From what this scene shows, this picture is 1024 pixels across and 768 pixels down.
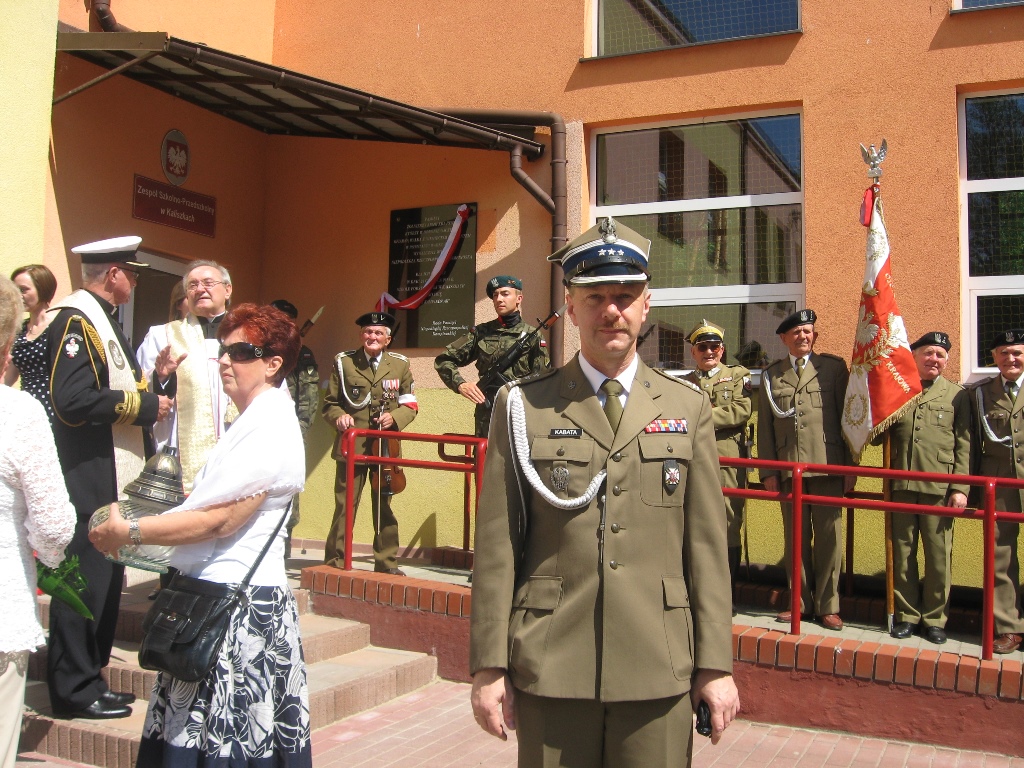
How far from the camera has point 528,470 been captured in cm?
239

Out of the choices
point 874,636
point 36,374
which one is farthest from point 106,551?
point 874,636

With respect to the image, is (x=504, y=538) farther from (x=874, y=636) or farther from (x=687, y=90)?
(x=687, y=90)

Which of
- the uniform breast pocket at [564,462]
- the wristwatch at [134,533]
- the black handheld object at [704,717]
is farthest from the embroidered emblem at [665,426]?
the wristwatch at [134,533]

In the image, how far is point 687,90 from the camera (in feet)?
24.0

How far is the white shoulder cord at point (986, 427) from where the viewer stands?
212 inches

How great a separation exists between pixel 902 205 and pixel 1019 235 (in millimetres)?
784

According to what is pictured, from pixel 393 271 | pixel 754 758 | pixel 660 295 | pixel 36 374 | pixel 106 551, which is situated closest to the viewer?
pixel 106 551

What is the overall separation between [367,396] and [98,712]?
3140 mm

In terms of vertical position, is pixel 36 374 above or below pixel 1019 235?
below

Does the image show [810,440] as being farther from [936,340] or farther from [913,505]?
[913,505]

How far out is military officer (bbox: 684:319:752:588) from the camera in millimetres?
5984

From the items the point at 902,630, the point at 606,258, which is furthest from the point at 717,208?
the point at 606,258

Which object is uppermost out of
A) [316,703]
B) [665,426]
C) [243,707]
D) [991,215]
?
[991,215]

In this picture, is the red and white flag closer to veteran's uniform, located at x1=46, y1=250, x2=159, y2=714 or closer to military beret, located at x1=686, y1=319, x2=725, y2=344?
military beret, located at x1=686, y1=319, x2=725, y2=344
